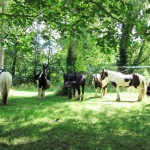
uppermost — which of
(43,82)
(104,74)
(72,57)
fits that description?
(72,57)

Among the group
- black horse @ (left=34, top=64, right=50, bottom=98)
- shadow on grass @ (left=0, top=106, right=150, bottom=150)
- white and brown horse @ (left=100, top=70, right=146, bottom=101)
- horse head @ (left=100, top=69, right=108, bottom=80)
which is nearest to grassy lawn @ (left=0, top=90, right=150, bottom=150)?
shadow on grass @ (left=0, top=106, right=150, bottom=150)

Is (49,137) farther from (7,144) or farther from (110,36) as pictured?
(110,36)

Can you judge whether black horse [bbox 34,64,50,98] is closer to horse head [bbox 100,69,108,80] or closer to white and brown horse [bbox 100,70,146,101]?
horse head [bbox 100,69,108,80]

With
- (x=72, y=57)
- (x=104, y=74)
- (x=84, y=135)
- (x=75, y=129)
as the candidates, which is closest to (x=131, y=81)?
(x=104, y=74)

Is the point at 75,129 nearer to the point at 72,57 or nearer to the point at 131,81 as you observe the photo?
the point at 131,81

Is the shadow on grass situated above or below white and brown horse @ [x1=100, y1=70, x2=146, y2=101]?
below

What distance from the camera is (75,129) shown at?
9.68 metres

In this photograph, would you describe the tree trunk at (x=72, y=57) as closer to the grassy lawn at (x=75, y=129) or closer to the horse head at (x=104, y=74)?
the horse head at (x=104, y=74)

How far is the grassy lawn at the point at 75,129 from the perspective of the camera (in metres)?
8.05

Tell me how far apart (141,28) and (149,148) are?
295 centimetres

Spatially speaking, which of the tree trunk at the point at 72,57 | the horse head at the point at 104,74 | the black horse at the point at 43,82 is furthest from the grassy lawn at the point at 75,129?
the tree trunk at the point at 72,57

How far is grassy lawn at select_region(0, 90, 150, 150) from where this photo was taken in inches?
317

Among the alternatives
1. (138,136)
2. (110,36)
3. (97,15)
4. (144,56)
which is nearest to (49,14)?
(97,15)

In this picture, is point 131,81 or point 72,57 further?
point 72,57
